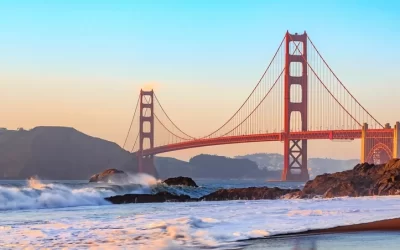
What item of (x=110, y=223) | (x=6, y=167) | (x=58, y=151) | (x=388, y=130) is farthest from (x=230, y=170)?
(x=110, y=223)

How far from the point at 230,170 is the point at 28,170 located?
46.9 metres

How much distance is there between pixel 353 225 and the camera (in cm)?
1179

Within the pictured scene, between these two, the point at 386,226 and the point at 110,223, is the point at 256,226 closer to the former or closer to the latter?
the point at 386,226

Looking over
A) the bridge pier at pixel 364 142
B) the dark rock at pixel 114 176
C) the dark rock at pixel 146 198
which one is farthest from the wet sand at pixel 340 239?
the bridge pier at pixel 364 142

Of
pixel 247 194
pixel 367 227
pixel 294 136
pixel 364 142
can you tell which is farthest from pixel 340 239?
pixel 294 136

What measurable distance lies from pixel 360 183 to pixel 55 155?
10171cm

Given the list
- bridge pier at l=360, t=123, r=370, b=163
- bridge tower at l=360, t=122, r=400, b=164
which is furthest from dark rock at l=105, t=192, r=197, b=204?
bridge tower at l=360, t=122, r=400, b=164

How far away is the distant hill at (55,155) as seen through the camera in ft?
382

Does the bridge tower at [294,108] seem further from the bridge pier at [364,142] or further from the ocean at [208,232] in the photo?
the ocean at [208,232]

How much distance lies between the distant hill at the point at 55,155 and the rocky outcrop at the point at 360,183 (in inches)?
3112

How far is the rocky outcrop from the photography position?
25.5m

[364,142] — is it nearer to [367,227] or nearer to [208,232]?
[367,227]

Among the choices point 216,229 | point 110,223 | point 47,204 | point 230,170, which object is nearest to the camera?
point 216,229

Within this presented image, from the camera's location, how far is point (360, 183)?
26547 mm
